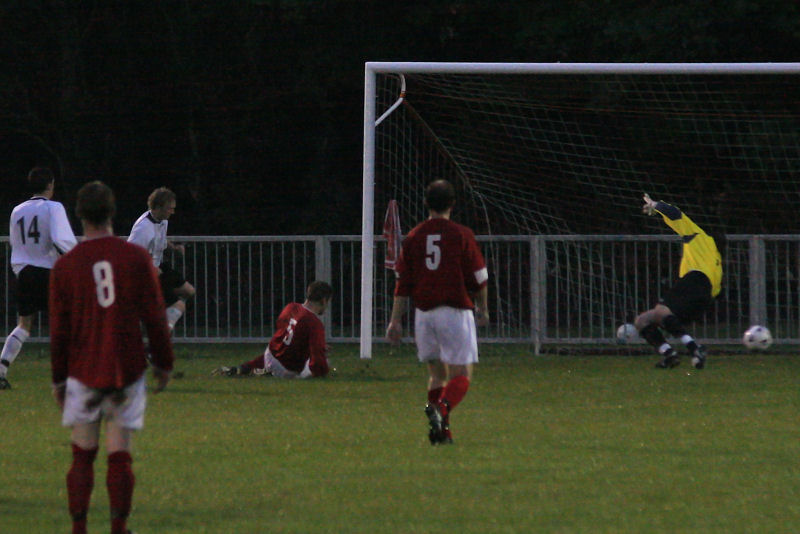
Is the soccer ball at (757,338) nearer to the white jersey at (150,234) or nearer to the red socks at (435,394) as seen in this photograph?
the white jersey at (150,234)

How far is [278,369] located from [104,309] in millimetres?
8052

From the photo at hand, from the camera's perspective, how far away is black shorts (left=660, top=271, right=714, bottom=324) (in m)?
14.3

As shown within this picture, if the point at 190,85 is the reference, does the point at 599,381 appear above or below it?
below

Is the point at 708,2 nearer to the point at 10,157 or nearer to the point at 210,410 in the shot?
the point at 10,157

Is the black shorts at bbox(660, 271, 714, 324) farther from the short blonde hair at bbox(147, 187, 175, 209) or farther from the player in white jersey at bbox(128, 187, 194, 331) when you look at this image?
the short blonde hair at bbox(147, 187, 175, 209)

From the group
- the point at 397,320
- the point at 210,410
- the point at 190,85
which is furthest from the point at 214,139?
the point at 397,320

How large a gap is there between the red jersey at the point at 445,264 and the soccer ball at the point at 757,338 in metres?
7.71

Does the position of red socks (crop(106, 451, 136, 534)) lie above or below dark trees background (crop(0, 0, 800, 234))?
below

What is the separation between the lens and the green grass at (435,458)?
252 inches

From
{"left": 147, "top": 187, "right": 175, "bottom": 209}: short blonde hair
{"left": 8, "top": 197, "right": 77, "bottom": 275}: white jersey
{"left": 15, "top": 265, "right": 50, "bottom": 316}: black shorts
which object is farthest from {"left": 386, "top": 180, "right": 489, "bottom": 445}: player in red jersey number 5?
{"left": 15, "top": 265, "right": 50, "bottom": 316}: black shorts

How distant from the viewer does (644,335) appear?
14.6 metres

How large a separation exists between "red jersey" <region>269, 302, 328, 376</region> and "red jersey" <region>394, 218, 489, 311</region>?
437cm

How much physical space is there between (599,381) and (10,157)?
15.6 metres

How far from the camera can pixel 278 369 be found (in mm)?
13539
